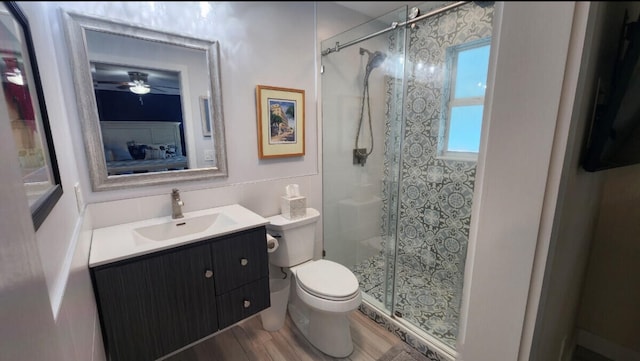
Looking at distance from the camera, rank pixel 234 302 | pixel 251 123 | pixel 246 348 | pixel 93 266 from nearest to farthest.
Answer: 1. pixel 93 266
2. pixel 234 302
3. pixel 251 123
4. pixel 246 348

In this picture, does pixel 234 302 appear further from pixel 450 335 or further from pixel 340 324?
pixel 450 335

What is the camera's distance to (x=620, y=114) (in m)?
0.47

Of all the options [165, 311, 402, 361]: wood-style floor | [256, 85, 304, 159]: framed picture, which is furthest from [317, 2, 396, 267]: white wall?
[165, 311, 402, 361]: wood-style floor

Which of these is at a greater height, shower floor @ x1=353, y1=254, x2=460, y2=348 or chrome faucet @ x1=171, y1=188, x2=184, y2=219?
chrome faucet @ x1=171, y1=188, x2=184, y2=219

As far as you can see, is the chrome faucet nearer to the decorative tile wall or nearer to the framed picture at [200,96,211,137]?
the framed picture at [200,96,211,137]

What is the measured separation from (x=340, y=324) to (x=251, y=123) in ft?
4.16

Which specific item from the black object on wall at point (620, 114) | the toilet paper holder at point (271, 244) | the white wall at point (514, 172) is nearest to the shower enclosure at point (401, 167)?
the toilet paper holder at point (271, 244)

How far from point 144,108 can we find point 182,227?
0.65 m

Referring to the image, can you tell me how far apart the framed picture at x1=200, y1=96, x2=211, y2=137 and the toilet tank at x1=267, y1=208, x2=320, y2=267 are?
0.64m

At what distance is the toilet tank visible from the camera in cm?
160

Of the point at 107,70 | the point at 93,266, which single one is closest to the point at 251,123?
the point at 107,70

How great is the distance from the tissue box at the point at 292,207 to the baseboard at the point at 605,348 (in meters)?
1.79

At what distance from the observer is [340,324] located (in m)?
1.50

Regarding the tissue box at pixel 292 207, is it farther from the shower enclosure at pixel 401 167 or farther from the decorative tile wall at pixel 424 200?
the decorative tile wall at pixel 424 200
